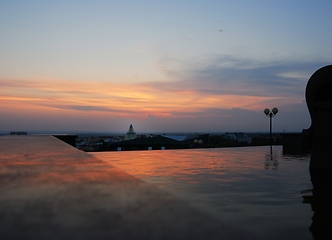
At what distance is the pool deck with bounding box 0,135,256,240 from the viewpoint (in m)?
1.64

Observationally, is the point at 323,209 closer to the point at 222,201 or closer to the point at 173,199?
the point at 222,201

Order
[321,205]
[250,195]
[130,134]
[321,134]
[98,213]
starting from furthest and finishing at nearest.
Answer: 1. [130,134]
2. [321,134]
3. [250,195]
4. [321,205]
5. [98,213]

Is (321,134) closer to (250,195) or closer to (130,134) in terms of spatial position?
(250,195)

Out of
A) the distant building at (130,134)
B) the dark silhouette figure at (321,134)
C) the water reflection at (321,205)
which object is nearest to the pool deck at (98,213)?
the water reflection at (321,205)

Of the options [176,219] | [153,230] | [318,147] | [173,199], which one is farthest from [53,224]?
[318,147]

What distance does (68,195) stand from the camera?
7.91 ft

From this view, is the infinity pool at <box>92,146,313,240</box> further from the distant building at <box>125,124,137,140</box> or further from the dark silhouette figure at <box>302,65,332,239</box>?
the distant building at <box>125,124,137,140</box>

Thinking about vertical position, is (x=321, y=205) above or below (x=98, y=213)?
below

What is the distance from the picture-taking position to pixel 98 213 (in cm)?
195

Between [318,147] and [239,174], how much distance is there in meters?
2.36

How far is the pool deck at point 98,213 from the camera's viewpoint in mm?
1643

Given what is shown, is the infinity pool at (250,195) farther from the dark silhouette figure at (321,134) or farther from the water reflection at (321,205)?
the dark silhouette figure at (321,134)

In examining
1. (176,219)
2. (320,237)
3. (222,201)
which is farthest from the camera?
(222,201)

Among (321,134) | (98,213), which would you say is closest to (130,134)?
(321,134)
